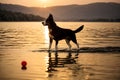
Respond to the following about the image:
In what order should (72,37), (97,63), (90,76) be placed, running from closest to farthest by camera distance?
(90,76) < (97,63) < (72,37)

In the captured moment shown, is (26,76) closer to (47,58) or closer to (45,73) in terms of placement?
(45,73)

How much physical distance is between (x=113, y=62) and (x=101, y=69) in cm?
290

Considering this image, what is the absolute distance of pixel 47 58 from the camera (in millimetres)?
24562

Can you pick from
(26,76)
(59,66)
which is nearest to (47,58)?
(59,66)

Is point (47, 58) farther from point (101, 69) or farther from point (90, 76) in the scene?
point (90, 76)

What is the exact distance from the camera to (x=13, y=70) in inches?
746

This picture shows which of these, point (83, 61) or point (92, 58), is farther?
point (92, 58)

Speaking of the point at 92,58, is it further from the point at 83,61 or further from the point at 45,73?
the point at 45,73

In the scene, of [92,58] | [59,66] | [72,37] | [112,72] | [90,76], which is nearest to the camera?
[90,76]

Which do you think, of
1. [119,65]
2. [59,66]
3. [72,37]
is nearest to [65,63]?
[59,66]

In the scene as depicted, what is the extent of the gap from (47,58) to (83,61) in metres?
2.49

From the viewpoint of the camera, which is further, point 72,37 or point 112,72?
point 72,37

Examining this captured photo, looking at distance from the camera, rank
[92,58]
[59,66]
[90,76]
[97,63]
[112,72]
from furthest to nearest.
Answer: [92,58], [97,63], [59,66], [112,72], [90,76]

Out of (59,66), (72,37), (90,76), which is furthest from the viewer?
(72,37)
